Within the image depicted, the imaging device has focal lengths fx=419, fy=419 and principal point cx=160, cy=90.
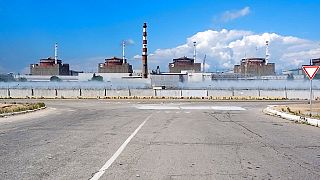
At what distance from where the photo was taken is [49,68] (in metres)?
125

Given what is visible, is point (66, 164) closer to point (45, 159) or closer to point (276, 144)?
point (45, 159)

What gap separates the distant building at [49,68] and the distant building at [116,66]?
12696 millimetres

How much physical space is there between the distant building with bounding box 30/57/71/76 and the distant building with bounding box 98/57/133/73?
12696mm

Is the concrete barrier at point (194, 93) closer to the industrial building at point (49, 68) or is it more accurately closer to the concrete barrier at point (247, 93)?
the concrete barrier at point (247, 93)

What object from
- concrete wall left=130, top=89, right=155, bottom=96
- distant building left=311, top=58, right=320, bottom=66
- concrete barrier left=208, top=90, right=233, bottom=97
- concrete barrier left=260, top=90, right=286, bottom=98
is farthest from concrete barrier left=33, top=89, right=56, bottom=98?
distant building left=311, top=58, right=320, bottom=66

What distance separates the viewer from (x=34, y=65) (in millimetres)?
130375

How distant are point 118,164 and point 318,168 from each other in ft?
12.8

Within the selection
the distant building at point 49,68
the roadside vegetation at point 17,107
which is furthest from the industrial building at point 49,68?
the roadside vegetation at point 17,107

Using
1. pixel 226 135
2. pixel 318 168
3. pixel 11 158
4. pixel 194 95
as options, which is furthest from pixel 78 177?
pixel 194 95

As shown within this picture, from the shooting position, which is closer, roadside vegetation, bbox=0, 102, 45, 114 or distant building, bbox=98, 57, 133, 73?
roadside vegetation, bbox=0, 102, 45, 114

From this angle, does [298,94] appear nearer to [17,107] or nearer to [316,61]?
[17,107]

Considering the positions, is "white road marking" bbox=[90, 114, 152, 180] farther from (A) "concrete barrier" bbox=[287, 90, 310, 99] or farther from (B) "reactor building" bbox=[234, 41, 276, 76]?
(B) "reactor building" bbox=[234, 41, 276, 76]

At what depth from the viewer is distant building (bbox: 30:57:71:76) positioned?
124500 mm

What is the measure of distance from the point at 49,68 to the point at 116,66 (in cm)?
2045
